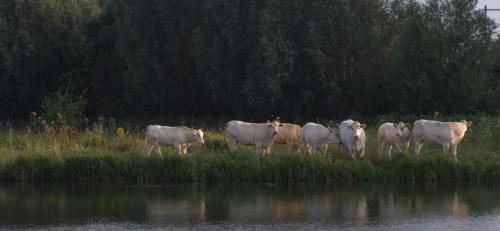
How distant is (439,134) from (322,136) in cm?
379

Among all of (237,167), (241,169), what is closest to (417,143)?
(241,169)

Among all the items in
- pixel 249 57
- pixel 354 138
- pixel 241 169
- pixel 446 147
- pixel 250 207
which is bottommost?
pixel 250 207

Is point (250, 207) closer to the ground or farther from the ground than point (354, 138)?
closer to the ground

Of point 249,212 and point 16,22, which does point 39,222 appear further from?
point 16,22

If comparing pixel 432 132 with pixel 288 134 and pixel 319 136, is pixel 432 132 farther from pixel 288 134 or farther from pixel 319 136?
pixel 288 134

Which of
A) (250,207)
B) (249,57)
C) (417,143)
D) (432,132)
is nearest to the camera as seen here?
(250,207)

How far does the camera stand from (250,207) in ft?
73.0

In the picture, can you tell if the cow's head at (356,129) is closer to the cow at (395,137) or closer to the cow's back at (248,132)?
the cow at (395,137)

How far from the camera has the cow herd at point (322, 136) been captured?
28516 millimetres

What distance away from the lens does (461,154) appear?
28.7 meters

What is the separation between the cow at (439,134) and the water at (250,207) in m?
3.06

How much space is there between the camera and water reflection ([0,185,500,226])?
20531mm

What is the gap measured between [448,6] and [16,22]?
33558mm

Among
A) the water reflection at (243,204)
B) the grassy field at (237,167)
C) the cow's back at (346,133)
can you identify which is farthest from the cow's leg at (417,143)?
the water reflection at (243,204)
